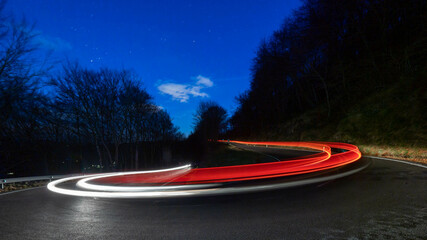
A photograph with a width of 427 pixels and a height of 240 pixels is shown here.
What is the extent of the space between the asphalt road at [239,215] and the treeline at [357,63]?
60.2 feet

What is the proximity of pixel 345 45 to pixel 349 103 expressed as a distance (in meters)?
14.4

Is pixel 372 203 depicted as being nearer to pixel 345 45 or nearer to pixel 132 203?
pixel 132 203

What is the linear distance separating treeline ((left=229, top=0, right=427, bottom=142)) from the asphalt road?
60.2 feet

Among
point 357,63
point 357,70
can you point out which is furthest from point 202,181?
point 357,63

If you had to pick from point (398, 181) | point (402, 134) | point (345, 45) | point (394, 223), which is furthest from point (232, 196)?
point (345, 45)

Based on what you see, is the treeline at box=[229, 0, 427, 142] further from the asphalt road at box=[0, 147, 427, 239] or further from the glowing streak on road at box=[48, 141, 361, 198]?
the asphalt road at box=[0, 147, 427, 239]

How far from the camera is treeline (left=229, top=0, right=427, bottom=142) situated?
2445 cm

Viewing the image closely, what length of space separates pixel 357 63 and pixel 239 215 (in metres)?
43.9

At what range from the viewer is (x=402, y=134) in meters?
19.6

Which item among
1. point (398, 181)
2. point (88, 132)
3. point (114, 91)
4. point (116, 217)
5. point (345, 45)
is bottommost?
point (398, 181)

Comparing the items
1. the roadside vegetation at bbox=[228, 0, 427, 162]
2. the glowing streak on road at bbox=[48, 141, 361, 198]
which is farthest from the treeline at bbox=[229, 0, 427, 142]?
the glowing streak on road at bbox=[48, 141, 361, 198]

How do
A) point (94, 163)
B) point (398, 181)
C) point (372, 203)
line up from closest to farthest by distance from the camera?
point (372, 203), point (398, 181), point (94, 163)

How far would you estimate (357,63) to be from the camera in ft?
129

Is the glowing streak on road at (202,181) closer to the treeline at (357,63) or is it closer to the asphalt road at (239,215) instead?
the asphalt road at (239,215)
